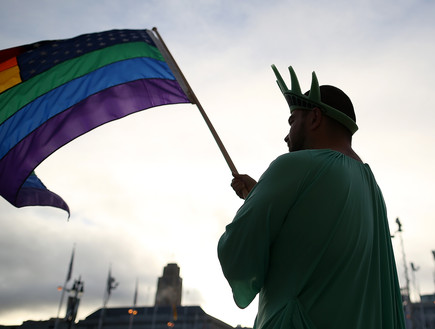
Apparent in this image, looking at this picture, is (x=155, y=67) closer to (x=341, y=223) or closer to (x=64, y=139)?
(x=64, y=139)

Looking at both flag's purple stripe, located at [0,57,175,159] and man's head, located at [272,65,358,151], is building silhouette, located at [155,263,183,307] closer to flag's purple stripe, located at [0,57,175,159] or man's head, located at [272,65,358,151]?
flag's purple stripe, located at [0,57,175,159]

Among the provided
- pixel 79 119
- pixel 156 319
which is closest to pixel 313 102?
pixel 79 119

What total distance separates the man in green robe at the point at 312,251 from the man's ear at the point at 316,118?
24 centimetres

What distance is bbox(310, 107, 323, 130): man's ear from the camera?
2.26 m

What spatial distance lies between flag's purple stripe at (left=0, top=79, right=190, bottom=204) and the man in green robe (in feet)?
14.7

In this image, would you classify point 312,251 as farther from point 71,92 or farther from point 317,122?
point 71,92

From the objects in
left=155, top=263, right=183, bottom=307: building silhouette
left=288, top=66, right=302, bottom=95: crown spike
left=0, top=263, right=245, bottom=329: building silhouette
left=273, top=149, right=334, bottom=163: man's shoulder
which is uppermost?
left=155, top=263, right=183, bottom=307: building silhouette

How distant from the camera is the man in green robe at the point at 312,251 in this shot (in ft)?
5.50

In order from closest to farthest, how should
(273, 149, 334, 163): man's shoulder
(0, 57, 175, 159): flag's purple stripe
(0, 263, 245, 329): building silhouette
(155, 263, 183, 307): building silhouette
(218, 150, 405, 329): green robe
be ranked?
(218, 150, 405, 329): green robe
(273, 149, 334, 163): man's shoulder
(0, 57, 175, 159): flag's purple stripe
(0, 263, 245, 329): building silhouette
(155, 263, 183, 307): building silhouette

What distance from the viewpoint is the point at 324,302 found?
165 cm

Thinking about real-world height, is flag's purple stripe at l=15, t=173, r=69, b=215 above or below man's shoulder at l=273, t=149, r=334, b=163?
above

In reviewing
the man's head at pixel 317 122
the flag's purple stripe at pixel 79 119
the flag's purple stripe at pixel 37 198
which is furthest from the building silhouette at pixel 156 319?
the man's head at pixel 317 122

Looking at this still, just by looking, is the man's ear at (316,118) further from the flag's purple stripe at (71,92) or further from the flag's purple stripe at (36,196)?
the flag's purple stripe at (36,196)

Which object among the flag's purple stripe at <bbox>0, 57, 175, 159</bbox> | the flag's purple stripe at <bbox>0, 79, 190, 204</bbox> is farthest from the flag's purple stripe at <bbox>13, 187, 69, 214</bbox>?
the flag's purple stripe at <bbox>0, 57, 175, 159</bbox>
